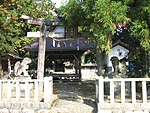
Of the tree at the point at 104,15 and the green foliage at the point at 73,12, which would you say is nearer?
the tree at the point at 104,15

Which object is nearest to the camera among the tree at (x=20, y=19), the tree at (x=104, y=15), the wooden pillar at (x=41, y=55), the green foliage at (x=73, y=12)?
the tree at (x=104, y=15)

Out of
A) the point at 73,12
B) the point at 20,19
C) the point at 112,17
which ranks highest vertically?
the point at 20,19

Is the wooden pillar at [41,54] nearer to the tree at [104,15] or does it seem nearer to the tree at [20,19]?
the tree at [104,15]

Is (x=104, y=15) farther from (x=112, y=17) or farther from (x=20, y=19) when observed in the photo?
(x=20, y=19)

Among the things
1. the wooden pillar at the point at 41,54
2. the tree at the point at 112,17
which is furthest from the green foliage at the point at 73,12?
the wooden pillar at the point at 41,54

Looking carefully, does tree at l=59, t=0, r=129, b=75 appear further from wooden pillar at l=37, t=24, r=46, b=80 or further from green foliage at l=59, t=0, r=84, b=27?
wooden pillar at l=37, t=24, r=46, b=80

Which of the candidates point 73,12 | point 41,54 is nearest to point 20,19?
point 41,54

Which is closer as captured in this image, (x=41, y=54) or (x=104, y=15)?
(x=104, y=15)

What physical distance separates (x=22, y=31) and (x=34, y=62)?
3565 millimetres

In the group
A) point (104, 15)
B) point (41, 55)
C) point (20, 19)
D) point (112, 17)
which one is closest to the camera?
point (104, 15)

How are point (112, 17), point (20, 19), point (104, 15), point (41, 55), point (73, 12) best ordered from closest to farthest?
point (104, 15), point (112, 17), point (73, 12), point (41, 55), point (20, 19)

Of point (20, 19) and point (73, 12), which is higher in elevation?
point (20, 19)

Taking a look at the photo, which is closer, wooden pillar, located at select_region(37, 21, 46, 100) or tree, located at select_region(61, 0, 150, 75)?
tree, located at select_region(61, 0, 150, 75)

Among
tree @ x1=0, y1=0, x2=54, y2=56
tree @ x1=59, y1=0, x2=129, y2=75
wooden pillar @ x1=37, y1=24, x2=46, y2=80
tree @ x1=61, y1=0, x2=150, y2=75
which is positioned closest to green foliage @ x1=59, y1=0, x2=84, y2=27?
tree @ x1=61, y1=0, x2=150, y2=75
